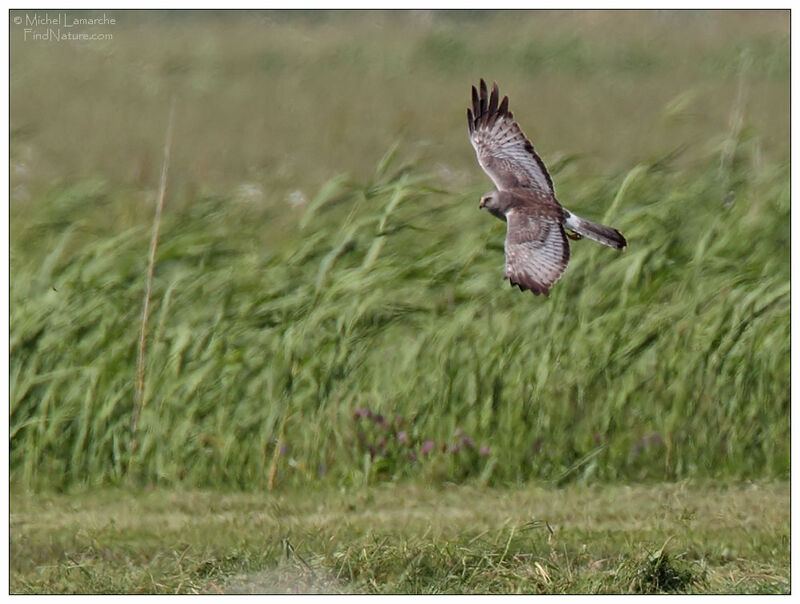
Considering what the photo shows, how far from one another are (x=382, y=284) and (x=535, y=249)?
131 cm

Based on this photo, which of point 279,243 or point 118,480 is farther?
point 279,243

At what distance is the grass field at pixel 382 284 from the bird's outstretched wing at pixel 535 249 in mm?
1056

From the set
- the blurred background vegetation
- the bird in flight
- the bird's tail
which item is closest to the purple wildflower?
Answer: the blurred background vegetation

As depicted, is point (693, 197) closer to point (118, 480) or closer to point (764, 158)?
point (764, 158)

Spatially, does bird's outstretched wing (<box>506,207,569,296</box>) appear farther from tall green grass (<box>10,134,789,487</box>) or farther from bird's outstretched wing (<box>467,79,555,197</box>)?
tall green grass (<box>10,134,789,487</box>)

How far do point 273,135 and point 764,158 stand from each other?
2623 millimetres

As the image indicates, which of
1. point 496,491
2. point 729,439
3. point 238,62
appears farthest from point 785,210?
point 238,62

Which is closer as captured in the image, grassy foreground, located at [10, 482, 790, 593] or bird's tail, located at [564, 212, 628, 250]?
grassy foreground, located at [10, 482, 790, 593]

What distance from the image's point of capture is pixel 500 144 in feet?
18.4

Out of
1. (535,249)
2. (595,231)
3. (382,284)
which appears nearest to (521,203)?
(535,249)

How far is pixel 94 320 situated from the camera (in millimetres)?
6316

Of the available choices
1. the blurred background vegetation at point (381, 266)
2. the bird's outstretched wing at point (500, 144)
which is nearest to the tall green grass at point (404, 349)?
the blurred background vegetation at point (381, 266)

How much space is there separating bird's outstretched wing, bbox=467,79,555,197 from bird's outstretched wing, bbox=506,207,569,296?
24 cm

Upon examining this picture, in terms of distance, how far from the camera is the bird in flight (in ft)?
17.0
